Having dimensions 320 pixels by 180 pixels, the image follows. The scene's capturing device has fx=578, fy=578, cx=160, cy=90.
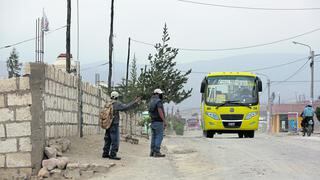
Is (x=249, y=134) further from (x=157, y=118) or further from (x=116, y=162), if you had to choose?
(x=116, y=162)

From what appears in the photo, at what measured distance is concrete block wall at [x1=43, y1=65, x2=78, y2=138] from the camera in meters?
12.8

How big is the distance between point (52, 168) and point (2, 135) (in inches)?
51.5

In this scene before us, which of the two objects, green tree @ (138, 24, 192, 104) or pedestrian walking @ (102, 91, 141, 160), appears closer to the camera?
pedestrian walking @ (102, 91, 141, 160)

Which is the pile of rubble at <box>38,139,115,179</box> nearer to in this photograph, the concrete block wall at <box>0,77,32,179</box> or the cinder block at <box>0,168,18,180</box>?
the concrete block wall at <box>0,77,32,179</box>

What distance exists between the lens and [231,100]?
24500mm

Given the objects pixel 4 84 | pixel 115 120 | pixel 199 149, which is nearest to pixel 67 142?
pixel 115 120

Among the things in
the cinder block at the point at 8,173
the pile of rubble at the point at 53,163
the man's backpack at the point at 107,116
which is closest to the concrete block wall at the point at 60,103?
the pile of rubble at the point at 53,163

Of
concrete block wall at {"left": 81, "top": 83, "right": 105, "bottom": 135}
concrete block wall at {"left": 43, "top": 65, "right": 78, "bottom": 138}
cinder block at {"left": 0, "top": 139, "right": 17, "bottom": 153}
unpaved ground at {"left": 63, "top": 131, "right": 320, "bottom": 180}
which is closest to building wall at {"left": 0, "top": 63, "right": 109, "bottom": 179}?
cinder block at {"left": 0, "top": 139, "right": 17, "bottom": 153}

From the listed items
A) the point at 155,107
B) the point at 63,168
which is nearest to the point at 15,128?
the point at 63,168

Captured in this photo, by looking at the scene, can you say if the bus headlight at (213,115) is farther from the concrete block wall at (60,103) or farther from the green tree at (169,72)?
the green tree at (169,72)

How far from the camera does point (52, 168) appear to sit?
38.0 feet

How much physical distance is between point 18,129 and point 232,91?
13992 mm

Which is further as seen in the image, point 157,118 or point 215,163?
point 157,118

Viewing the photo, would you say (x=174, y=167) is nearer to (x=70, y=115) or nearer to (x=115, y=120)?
(x=115, y=120)
